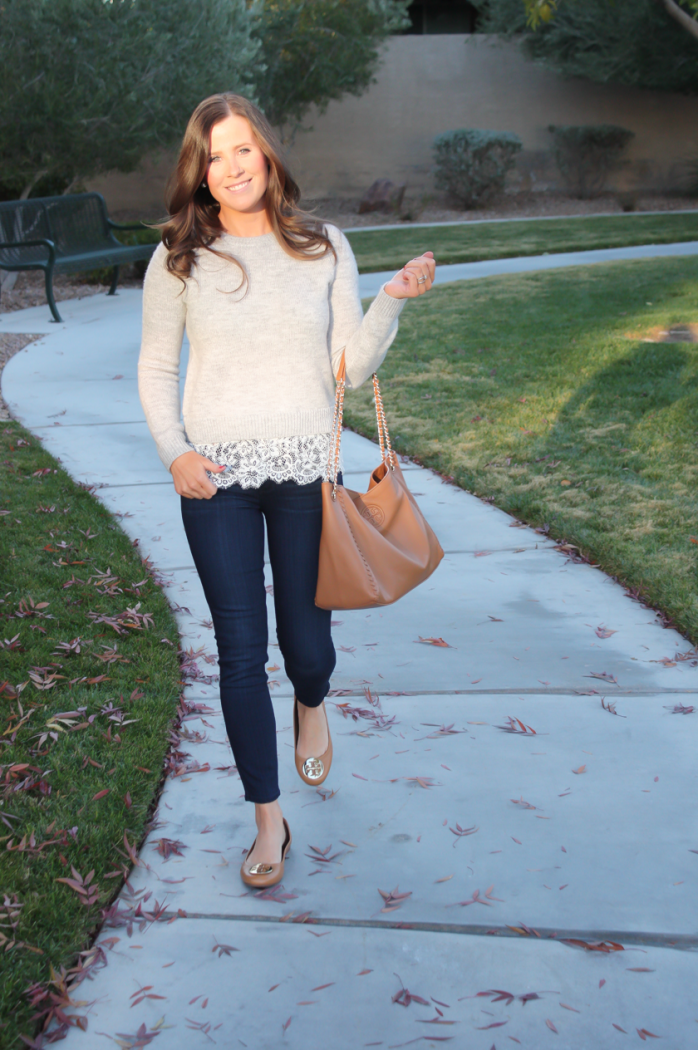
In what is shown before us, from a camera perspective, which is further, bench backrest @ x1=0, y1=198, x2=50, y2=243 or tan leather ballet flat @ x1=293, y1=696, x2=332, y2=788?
bench backrest @ x1=0, y1=198, x2=50, y2=243

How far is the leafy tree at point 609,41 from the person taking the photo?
20141mm

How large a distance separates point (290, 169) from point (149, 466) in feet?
11.8

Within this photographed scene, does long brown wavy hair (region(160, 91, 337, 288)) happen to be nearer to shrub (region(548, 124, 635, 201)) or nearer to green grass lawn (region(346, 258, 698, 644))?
green grass lawn (region(346, 258, 698, 644))

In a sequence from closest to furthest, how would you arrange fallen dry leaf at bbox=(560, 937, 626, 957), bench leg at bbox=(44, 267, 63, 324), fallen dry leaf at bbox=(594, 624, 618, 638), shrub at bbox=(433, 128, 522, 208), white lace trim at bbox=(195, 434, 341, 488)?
fallen dry leaf at bbox=(560, 937, 626, 957) < white lace trim at bbox=(195, 434, 341, 488) < fallen dry leaf at bbox=(594, 624, 618, 638) < bench leg at bbox=(44, 267, 63, 324) < shrub at bbox=(433, 128, 522, 208)

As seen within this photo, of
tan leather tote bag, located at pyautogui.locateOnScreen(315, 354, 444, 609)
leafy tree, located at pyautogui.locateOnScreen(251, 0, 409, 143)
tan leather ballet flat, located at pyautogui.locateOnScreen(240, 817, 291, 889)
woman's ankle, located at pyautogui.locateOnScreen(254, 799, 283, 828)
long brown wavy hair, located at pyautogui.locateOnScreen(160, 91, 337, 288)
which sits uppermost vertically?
leafy tree, located at pyautogui.locateOnScreen(251, 0, 409, 143)

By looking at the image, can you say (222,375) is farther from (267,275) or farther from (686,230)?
(686,230)

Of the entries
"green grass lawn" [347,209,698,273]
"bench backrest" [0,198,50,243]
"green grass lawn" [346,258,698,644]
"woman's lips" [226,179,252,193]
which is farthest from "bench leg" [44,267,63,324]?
"woman's lips" [226,179,252,193]

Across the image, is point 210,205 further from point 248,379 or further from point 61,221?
Answer: point 61,221

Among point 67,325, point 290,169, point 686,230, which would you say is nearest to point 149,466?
point 290,169

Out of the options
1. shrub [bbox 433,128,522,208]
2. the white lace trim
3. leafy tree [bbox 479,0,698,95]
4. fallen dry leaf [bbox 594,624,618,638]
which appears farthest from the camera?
shrub [bbox 433,128,522,208]

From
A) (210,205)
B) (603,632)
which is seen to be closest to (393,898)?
(603,632)

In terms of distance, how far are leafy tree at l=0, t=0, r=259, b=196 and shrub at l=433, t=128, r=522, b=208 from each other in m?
8.04

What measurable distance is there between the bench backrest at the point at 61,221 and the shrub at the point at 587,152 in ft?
45.0

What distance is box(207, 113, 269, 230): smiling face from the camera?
2299 millimetres
